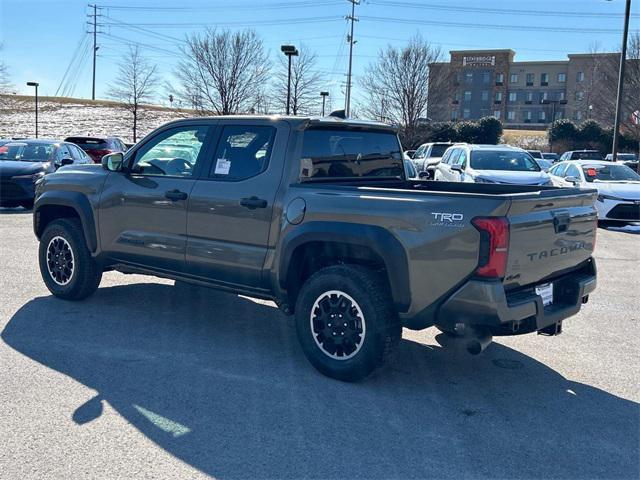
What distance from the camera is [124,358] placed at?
5.05 m

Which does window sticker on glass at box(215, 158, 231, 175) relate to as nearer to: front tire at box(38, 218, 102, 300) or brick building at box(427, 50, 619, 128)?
front tire at box(38, 218, 102, 300)

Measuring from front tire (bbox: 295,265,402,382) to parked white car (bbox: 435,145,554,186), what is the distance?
413 inches

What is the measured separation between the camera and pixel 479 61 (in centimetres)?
7638

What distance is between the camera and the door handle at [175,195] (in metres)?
5.59

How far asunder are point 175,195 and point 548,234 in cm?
312

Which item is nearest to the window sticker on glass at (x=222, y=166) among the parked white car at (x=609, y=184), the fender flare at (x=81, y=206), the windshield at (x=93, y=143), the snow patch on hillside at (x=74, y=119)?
the fender flare at (x=81, y=206)

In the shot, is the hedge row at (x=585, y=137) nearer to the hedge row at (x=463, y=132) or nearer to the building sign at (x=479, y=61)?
the hedge row at (x=463, y=132)

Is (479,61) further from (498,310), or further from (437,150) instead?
(498,310)

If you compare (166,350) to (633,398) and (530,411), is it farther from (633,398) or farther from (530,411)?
(633,398)

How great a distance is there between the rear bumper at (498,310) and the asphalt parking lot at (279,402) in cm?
57

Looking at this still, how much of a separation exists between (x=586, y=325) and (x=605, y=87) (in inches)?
1519

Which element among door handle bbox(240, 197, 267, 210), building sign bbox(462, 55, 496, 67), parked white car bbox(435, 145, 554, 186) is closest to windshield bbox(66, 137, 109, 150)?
parked white car bbox(435, 145, 554, 186)

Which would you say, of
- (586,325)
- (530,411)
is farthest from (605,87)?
(530,411)

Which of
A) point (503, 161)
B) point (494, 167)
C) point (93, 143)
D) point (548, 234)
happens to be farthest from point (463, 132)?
point (548, 234)
